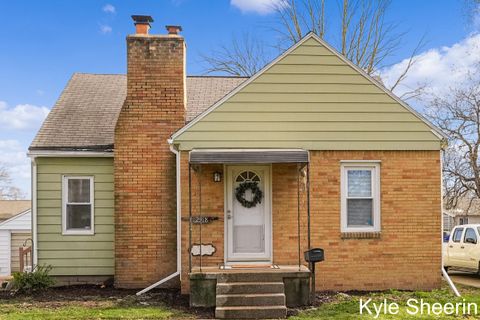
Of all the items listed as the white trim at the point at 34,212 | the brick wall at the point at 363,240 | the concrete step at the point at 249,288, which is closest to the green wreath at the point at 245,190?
the brick wall at the point at 363,240

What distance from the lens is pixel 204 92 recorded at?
14.0m

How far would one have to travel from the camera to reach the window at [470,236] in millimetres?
14101

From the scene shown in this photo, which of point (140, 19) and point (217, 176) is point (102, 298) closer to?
point (217, 176)

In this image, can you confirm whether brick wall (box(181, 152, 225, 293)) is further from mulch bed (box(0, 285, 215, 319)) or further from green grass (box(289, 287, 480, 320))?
green grass (box(289, 287, 480, 320))

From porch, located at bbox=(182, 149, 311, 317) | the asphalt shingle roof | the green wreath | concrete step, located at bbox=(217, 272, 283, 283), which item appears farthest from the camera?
the asphalt shingle roof

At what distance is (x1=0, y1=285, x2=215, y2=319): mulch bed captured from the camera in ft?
31.3

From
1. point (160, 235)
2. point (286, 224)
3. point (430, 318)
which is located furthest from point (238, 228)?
point (430, 318)

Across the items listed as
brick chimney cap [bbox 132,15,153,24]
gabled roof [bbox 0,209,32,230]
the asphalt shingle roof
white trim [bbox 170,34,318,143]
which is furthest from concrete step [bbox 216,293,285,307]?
gabled roof [bbox 0,209,32,230]

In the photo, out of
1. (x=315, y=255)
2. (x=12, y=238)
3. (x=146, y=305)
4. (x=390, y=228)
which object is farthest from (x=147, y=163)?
(x=12, y=238)

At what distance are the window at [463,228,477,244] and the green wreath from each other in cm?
694

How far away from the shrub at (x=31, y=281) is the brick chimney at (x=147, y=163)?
60.0 inches

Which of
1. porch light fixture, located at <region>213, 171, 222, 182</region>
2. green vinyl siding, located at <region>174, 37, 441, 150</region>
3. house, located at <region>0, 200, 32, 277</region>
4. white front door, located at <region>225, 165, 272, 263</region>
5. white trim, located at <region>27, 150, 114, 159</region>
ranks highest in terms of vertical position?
green vinyl siding, located at <region>174, 37, 441, 150</region>

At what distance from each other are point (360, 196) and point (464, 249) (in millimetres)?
5433

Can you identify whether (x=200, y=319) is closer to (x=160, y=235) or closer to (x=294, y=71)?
(x=160, y=235)
